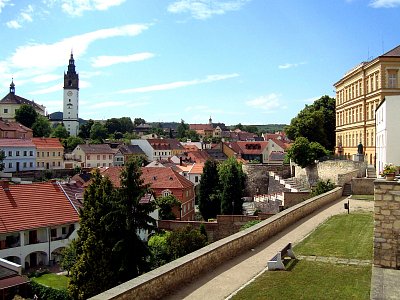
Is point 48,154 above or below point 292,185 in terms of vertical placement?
above

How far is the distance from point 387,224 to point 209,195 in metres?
40.0

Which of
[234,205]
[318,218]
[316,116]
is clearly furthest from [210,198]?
[318,218]

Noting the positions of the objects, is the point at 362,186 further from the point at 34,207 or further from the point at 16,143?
the point at 16,143

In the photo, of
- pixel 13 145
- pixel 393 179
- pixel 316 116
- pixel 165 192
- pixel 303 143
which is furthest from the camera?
pixel 13 145

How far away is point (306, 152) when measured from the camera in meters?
43.4

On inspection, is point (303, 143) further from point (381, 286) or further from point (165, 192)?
point (381, 286)

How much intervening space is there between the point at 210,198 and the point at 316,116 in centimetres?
1514

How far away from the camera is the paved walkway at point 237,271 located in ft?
31.3

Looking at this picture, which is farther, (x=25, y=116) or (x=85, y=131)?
→ (x=85, y=131)

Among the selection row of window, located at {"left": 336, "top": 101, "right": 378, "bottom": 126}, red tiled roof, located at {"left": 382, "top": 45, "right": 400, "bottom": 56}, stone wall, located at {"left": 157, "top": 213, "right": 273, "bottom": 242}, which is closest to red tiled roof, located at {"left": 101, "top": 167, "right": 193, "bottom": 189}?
row of window, located at {"left": 336, "top": 101, "right": 378, "bottom": 126}

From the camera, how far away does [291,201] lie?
3203cm

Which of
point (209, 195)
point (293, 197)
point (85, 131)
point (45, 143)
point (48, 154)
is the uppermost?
point (85, 131)

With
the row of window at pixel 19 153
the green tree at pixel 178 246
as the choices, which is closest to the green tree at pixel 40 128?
the row of window at pixel 19 153

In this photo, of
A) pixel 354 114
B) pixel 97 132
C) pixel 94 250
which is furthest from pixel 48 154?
pixel 94 250
